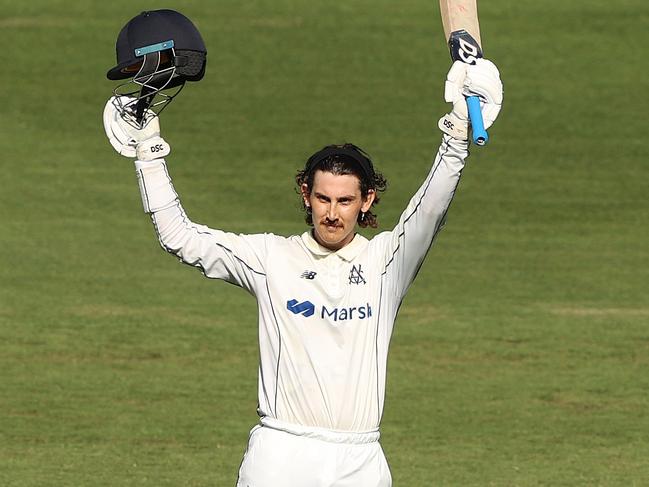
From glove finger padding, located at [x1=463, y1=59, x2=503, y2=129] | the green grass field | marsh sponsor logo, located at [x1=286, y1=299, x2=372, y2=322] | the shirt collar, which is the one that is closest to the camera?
glove finger padding, located at [x1=463, y1=59, x2=503, y2=129]

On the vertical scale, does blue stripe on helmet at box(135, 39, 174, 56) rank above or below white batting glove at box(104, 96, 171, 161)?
above

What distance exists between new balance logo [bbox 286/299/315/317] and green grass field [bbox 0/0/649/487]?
5128mm

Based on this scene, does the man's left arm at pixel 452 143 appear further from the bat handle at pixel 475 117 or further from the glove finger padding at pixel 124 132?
the glove finger padding at pixel 124 132

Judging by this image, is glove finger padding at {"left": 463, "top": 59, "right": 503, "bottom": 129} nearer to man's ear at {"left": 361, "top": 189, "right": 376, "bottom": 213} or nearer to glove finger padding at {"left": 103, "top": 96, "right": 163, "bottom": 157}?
man's ear at {"left": 361, "top": 189, "right": 376, "bottom": 213}

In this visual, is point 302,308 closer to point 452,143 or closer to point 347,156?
point 347,156

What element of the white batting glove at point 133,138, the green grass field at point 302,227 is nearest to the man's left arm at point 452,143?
the white batting glove at point 133,138

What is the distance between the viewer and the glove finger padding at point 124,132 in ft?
18.4

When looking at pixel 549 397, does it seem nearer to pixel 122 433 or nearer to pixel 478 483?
pixel 478 483

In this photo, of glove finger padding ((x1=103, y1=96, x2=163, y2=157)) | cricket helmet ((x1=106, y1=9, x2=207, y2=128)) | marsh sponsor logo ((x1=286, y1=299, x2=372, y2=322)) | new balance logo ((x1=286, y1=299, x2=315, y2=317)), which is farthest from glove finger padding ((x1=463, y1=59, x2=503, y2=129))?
glove finger padding ((x1=103, y1=96, x2=163, y2=157))

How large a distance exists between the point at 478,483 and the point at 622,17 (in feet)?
71.0

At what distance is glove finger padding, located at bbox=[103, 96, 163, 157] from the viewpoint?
5.61m

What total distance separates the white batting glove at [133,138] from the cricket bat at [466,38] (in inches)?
43.2

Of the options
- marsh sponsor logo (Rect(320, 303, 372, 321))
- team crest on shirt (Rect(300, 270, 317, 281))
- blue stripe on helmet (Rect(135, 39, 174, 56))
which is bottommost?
marsh sponsor logo (Rect(320, 303, 372, 321))

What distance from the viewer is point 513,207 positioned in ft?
70.9
